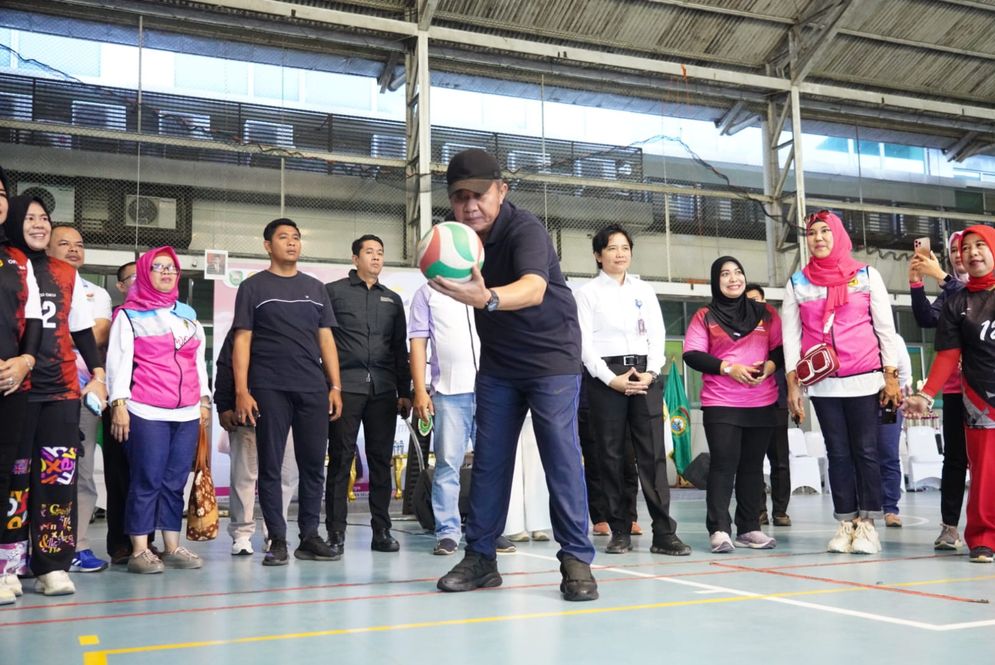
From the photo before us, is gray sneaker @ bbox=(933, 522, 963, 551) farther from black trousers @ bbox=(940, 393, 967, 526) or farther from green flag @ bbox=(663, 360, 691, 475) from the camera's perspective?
green flag @ bbox=(663, 360, 691, 475)

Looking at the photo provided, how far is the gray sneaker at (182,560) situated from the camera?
14.0ft

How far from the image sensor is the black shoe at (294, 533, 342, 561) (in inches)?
174

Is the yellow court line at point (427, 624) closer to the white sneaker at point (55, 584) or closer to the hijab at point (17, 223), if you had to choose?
the white sneaker at point (55, 584)

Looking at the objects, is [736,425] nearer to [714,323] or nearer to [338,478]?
[714,323]

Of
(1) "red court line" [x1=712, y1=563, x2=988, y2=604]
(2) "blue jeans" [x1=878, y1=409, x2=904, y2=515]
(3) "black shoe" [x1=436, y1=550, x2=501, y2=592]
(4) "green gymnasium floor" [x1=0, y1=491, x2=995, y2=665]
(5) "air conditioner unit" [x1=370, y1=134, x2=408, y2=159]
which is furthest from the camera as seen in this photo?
(5) "air conditioner unit" [x1=370, y1=134, x2=408, y2=159]

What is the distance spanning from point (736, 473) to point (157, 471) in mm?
2830

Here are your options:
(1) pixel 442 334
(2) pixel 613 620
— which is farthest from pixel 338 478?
(2) pixel 613 620

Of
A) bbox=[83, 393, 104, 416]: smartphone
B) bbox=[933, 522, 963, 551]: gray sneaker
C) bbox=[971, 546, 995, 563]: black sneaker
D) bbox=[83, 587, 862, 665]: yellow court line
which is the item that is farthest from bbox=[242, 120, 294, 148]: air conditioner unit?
bbox=[83, 587, 862, 665]: yellow court line

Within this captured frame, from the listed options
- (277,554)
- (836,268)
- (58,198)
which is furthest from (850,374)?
(58,198)

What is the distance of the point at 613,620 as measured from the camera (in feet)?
8.87

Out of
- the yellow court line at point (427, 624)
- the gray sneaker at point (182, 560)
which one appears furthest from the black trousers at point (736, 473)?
the gray sneaker at point (182, 560)

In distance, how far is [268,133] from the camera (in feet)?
35.0

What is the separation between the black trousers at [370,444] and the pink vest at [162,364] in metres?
0.79

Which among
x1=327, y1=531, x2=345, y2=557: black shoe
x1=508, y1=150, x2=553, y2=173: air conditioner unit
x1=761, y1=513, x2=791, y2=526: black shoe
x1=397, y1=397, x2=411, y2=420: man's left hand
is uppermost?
x1=508, y1=150, x2=553, y2=173: air conditioner unit
